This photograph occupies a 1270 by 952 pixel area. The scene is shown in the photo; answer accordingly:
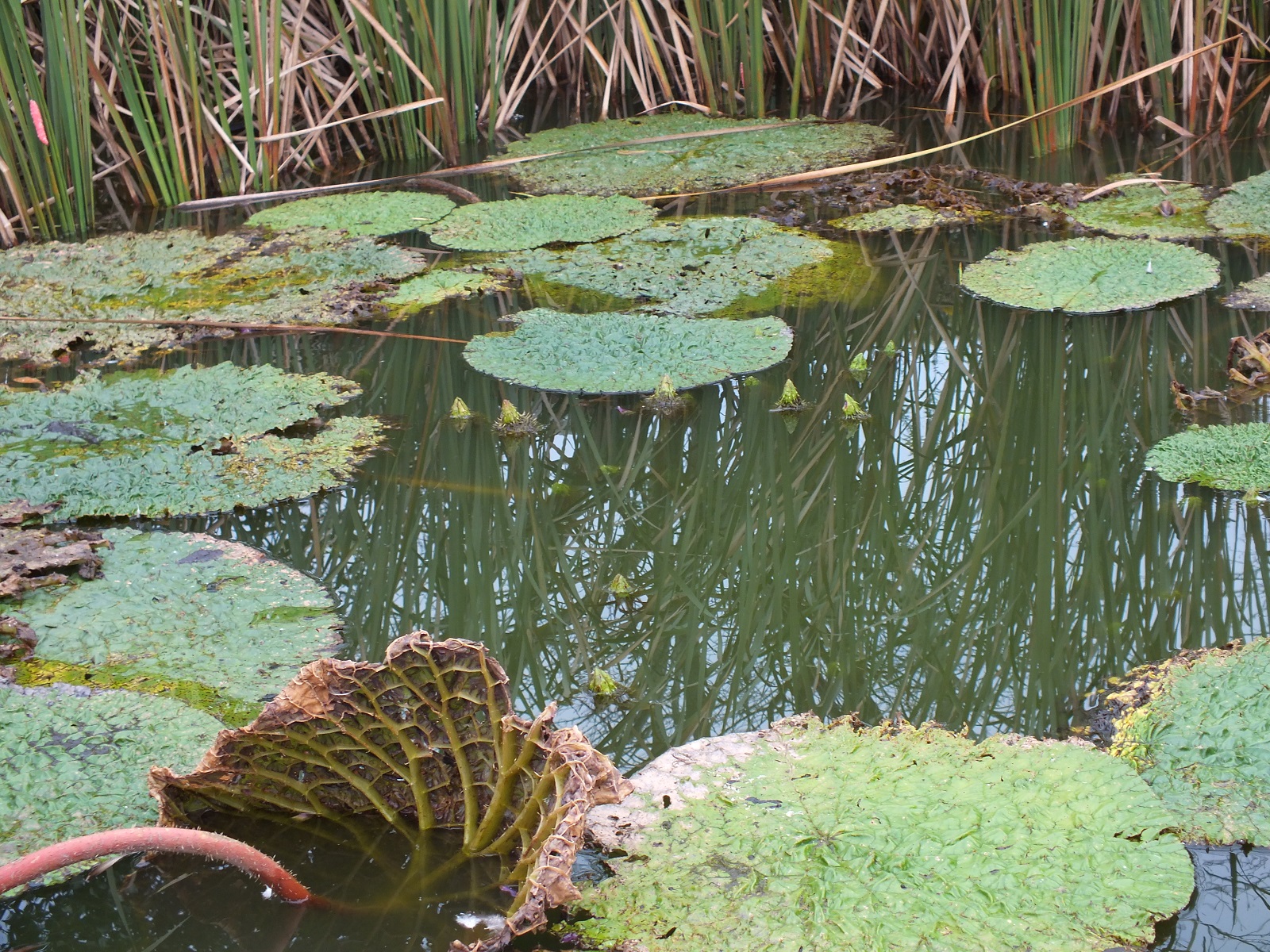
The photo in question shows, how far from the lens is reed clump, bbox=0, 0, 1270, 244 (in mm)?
4160

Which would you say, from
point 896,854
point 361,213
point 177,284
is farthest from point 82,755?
point 361,213

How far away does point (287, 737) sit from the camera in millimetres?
1548

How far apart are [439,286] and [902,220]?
155 cm

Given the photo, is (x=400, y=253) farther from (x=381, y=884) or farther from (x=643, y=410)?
(x=381, y=884)

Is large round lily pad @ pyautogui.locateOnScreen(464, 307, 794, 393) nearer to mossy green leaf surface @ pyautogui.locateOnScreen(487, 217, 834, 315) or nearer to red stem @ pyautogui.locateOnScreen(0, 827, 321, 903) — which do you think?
mossy green leaf surface @ pyautogui.locateOnScreen(487, 217, 834, 315)

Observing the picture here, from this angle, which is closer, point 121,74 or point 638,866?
point 638,866

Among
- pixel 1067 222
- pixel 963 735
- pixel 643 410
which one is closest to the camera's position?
pixel 963 735

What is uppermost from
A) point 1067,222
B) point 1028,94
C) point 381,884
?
point 1028,94

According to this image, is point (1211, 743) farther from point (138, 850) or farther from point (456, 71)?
point (456, 71)

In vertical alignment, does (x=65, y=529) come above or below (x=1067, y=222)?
below

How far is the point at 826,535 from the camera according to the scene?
2338 mm

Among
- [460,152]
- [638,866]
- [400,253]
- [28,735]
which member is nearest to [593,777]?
[638,866]

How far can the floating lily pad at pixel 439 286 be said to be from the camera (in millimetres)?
3551

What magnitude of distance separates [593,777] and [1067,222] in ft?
9.97
